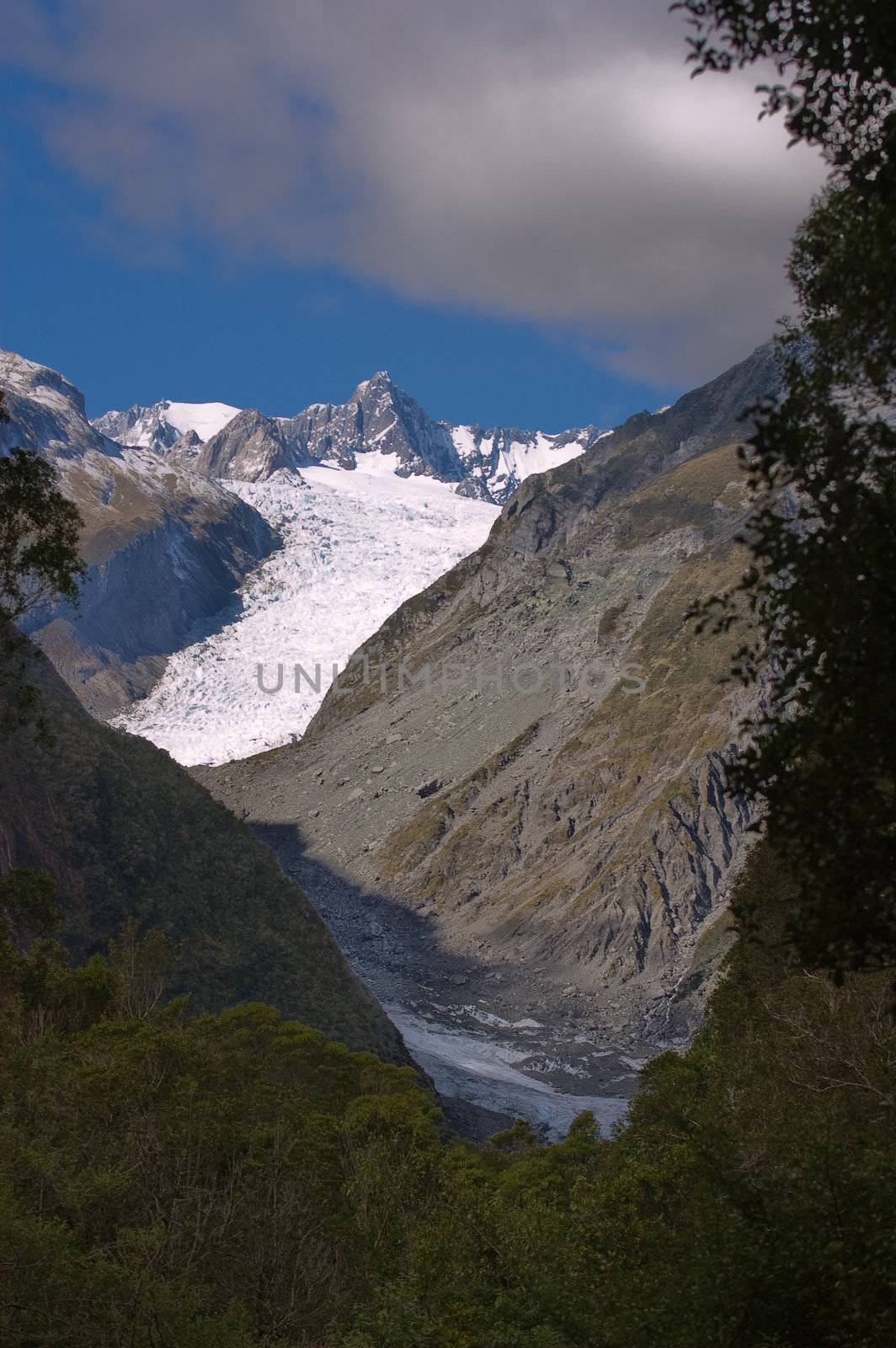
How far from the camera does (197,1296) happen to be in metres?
18.7

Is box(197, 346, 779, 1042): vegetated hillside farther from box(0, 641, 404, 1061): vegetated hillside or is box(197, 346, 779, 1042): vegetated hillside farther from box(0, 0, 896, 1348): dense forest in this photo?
box(0, 0, 896, 1348): dense forest

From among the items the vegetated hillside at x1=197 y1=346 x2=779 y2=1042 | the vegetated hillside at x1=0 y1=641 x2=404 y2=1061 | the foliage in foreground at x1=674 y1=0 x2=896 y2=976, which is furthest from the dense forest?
the vegetated hillside at x1=197 y1=346 x2=779 y2=1042

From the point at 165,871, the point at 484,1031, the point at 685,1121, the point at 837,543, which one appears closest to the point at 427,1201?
the point at 685,1121

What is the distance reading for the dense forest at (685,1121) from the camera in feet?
30.2

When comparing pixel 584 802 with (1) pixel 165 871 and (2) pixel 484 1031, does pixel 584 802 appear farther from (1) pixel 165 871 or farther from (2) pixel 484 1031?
(1) pixel 165 871

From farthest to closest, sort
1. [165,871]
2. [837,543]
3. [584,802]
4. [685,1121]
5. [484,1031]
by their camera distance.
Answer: [584,802]
[484,1031]
[165,871]
[685,1121]
[837,543]

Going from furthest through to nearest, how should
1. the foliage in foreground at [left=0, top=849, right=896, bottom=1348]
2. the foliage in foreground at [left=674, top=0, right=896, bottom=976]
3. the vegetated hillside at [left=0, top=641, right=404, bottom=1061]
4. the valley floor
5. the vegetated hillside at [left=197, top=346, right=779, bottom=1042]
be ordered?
the vegetated hillside at [left=197, top=346, right=779, bottom=1042], the valley floor, the vegetated hillside at [left=0, top=641, right=404, bottom=1061], the foliage in foreground at [left=0, top=849, right=896, bottom=1348], the foliage in foreground at [left=674, top=0, right=896, bottom=976]

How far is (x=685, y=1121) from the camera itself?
27562 millimetres

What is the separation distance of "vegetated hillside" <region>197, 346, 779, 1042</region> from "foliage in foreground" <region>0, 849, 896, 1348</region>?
2582 inches

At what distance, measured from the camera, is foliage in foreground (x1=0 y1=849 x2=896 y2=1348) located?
13.4 metres

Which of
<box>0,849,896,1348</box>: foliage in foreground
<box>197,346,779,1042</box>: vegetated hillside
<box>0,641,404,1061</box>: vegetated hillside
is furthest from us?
<box>197,346,779,1042</box>: vegetated hillside

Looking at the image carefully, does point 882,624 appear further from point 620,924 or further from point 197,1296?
point 620,924

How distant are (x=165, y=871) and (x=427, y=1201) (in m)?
39.3

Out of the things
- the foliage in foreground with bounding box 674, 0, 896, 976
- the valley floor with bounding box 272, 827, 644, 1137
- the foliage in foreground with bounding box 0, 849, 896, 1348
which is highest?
the foliage in foreground with bounding box 674, 0, 896, 976
